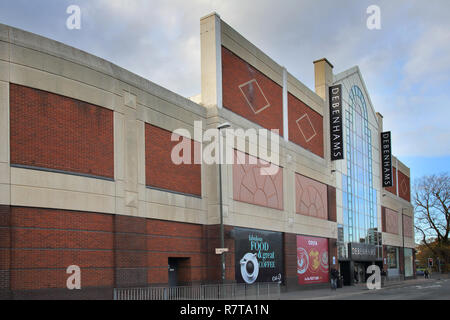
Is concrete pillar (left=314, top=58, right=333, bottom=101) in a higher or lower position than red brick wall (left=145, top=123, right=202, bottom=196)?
higher

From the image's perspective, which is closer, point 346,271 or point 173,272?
point 173,272

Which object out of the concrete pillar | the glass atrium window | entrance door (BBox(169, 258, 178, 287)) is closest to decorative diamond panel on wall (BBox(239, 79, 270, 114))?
entrance door (BBox(169, 258, 178, 287))

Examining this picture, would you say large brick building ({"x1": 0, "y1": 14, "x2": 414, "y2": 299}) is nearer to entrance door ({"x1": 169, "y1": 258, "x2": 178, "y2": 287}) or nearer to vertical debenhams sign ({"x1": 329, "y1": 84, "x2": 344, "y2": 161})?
entrance door ({"x1": 169, "y1": 258, "x2": 178, "y2": 287})

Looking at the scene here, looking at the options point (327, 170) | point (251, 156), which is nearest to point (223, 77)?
point (251, 156)

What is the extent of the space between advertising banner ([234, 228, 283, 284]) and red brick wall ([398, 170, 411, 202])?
41.7 meters

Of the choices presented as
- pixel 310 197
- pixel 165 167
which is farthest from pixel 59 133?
pixel 310 197

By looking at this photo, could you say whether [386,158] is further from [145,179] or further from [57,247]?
[57,247]

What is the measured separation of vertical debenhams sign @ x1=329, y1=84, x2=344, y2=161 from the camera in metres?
45.1

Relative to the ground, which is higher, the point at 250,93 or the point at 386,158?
the point at 250,93

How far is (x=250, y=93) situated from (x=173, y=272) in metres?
13.4

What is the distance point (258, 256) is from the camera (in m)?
32.4

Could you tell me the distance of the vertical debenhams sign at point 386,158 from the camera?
61031mm

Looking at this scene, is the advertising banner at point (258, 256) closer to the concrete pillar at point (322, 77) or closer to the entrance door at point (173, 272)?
the entrance door at point (173, 272)
